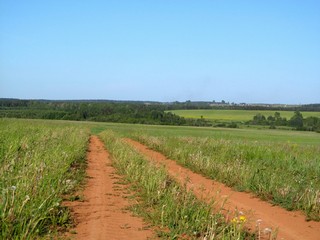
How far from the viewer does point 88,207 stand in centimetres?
684

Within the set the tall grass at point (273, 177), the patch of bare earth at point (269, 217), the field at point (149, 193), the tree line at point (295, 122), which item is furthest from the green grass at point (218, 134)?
the patch of bare earth at point (269, 217)

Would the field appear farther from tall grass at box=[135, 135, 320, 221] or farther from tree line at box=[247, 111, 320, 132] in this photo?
tree line at box=[247, 111, 320, 132]

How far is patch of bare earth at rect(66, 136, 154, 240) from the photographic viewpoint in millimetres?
5389

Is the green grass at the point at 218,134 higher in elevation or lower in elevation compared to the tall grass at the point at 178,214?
lower

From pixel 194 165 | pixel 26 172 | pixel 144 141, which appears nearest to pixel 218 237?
pixel 26 172

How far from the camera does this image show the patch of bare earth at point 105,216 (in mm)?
5389

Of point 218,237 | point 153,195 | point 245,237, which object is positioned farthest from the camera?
point 153,195

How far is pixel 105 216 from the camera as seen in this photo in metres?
6.31

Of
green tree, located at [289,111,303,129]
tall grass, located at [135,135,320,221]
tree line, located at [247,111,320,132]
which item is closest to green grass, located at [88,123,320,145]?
tall grass, located at [135,135,320,221]

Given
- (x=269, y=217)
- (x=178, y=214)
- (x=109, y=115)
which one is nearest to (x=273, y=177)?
(x=269, y=217)

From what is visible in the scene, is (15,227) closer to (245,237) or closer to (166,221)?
(166,221)

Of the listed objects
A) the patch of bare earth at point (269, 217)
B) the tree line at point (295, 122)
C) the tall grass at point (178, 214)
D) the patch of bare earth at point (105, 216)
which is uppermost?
the tall grass at point (178, 214)

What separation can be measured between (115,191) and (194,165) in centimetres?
545

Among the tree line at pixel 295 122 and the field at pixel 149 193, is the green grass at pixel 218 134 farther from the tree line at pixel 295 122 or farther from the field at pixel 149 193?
the tree line at pixel 295 122
